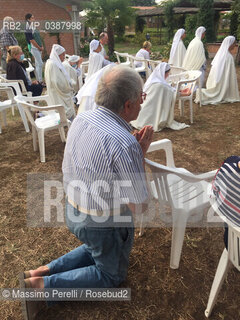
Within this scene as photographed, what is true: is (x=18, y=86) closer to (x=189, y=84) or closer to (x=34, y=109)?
(x=34, y=109)

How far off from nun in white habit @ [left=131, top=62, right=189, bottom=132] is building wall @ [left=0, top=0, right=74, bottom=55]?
1160 cm

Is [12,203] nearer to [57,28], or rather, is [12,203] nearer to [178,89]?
[178,89]

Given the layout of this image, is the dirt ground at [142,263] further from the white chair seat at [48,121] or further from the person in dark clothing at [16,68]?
the person in dark clothing at [16,68]

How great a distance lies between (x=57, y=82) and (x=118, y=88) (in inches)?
135

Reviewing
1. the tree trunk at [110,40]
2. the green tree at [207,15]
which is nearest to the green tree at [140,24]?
the green tree at [207,15]

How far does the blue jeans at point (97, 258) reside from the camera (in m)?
1.63

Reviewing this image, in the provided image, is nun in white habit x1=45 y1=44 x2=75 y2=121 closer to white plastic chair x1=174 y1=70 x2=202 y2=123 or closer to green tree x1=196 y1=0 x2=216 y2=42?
white plastic chair x1=174 y1=70 x2=202 y2=123

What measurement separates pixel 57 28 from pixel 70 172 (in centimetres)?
1422

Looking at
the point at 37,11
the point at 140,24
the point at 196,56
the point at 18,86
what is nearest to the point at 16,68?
the point at 18,86

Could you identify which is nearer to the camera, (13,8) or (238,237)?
(238,237)

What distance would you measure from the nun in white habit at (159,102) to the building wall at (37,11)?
38.0 feet

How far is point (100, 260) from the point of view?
1.70 meters

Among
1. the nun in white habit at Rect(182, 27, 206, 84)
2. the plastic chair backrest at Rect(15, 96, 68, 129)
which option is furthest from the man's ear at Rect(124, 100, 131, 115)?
the nun in white habit at Rect(182, 27, 206, 84)

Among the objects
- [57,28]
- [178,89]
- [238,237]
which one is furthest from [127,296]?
[57,28]
